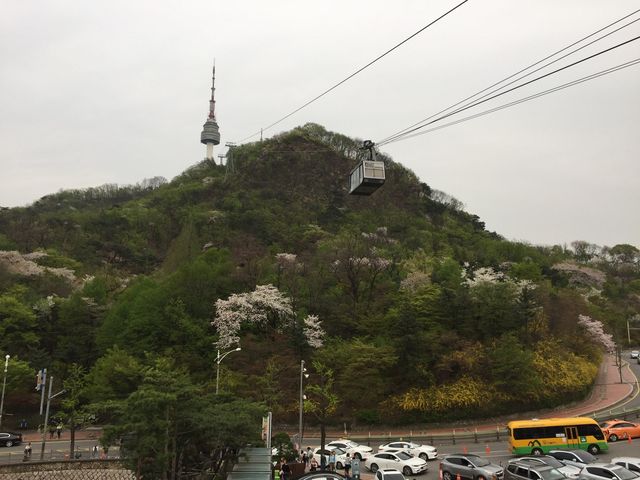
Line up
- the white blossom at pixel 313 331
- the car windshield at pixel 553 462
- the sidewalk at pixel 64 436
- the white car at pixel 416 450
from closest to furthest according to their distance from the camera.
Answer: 1. the car windshield at pixel 553 462
2. the white car at pixel 416 450
3. the sidewalk at pixel 64 436
4. the white blossom at pixel 313 331

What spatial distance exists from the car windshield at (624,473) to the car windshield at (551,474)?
1668 mm

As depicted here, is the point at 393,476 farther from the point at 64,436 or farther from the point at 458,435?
the point at 64,436

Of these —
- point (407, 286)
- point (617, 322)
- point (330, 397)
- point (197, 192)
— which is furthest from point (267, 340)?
point (197, 192)

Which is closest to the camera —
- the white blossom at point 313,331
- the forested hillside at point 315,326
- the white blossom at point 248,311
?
the forested hillside at point 315,326

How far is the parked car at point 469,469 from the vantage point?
795 inches

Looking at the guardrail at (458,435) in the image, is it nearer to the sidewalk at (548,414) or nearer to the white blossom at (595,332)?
the sidewalk at (548,414)

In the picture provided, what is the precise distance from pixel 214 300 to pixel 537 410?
27756 mm

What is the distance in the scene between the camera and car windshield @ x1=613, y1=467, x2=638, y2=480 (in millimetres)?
17098

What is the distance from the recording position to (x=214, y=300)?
46938 millimetres

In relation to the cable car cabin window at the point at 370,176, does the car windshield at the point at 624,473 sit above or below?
below

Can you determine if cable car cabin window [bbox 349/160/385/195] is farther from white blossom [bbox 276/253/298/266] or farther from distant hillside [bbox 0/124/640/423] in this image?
white blossom [bbox 276/253/298/266]

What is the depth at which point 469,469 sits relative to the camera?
20.6 meters

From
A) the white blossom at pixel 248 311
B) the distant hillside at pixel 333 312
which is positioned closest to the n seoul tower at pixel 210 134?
the distant hillside at pixel 333 312

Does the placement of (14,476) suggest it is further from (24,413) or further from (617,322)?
(617,322)
